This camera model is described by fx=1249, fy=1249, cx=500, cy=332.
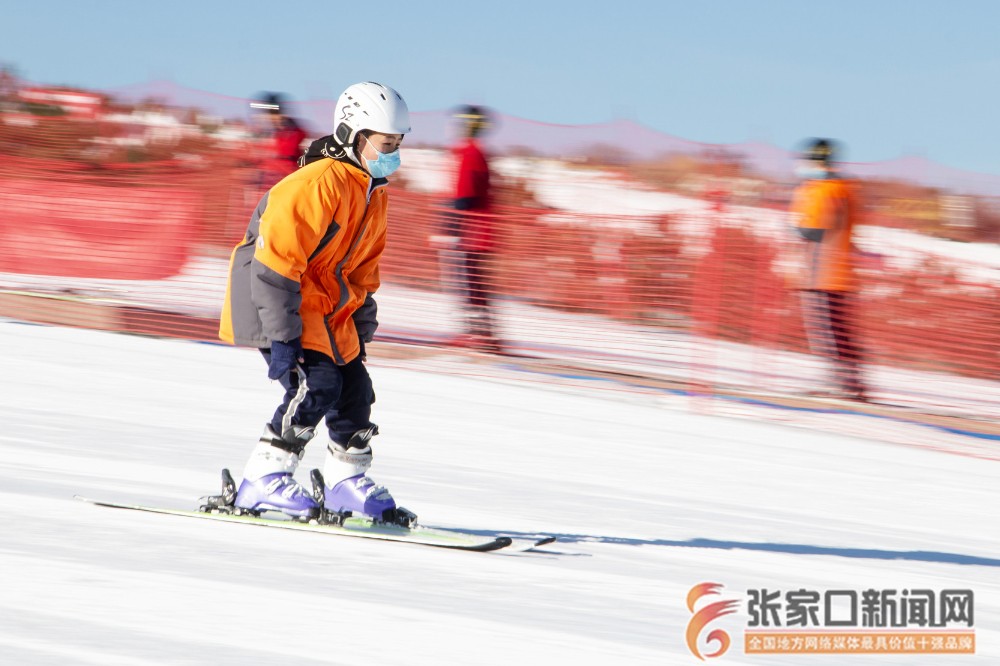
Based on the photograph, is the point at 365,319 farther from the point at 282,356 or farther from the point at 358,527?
the point at 358,527

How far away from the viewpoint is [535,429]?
313 inches

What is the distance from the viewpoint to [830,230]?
912cm

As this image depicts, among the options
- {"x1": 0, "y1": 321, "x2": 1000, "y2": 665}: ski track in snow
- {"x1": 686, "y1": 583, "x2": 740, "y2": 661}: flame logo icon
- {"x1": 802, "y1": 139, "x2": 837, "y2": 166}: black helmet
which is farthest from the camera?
{"x1": 802, "y1": 139, "x2": 837, "y2": 166}: black helmet

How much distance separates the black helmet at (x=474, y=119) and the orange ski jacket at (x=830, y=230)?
2523mm

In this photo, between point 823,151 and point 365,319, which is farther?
point 823,151

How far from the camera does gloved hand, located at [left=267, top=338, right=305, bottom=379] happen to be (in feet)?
14.3

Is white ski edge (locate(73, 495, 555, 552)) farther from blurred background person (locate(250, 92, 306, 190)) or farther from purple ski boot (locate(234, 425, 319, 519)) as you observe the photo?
Answer: blurred background person (locate(250, 92, 306, 190))

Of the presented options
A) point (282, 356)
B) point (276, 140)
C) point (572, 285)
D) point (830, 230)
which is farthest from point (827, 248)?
point (282, 356)

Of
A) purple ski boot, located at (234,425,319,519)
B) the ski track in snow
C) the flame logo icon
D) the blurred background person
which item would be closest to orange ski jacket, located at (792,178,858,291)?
the ski track in snow

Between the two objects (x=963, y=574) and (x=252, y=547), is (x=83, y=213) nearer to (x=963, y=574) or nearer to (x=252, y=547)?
(x=252, y=547)

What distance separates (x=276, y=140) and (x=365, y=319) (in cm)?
591

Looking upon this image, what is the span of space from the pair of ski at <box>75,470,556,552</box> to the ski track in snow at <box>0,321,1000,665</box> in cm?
6

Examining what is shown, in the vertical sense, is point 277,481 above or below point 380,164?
below

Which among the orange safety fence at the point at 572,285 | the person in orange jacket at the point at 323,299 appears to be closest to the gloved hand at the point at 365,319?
the person in orange jacket at the point at 323,299
